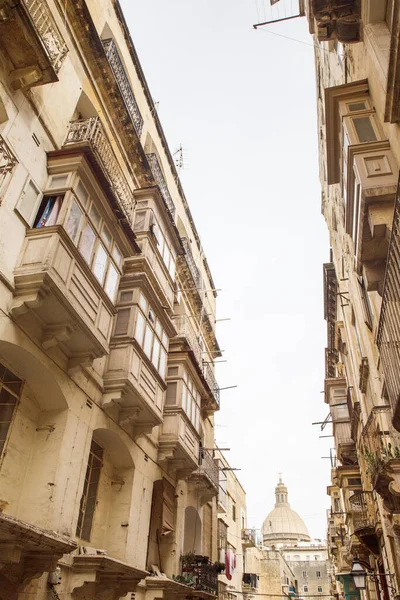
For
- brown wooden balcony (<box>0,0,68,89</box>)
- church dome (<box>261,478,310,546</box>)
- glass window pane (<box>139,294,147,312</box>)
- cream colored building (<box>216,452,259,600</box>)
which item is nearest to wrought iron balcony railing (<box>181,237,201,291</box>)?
glass window pane (<box>139,294,147,312</box>)

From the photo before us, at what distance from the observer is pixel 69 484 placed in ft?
31.3

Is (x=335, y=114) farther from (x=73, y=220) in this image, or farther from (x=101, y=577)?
(x=101, y=577)

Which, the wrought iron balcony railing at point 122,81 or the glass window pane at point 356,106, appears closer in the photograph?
the glass window pane at point 356,106

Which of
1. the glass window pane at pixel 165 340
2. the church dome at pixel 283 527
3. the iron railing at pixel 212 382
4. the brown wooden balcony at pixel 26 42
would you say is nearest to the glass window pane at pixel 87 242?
the brown wooden balcony at pixel 26 42

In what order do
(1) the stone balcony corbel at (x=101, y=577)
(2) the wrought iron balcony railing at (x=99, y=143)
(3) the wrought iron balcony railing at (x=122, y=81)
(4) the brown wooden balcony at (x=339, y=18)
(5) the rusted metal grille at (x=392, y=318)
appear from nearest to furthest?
(5) the rusted metal grille at (x=392, y=318), (4) the brown wooden balcony at (x=339, y=18), (1) the stone balcony corbel at (x=101, y=577), (2) the wrought iron balcony railing at (x=99, y=143), (3) the wrought iron balcony railing at (x=122, y=81)

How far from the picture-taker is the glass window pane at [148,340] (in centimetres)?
1331

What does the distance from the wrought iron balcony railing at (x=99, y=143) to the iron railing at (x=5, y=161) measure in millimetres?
2215

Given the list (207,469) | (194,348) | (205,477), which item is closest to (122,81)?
(194,348)

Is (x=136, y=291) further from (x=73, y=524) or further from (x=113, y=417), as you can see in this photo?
(x=73, y=524)

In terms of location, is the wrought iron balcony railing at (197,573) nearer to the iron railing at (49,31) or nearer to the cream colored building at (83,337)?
the cream colored building at (83,337)

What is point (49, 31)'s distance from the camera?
10.6 m

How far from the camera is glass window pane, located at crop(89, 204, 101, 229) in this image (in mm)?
10992

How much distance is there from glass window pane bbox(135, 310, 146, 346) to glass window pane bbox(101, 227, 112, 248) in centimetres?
226

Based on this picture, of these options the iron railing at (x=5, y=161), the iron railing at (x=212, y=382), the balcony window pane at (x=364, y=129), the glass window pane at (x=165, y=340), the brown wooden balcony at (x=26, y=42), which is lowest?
the iron railing at (x=5, y=161)
